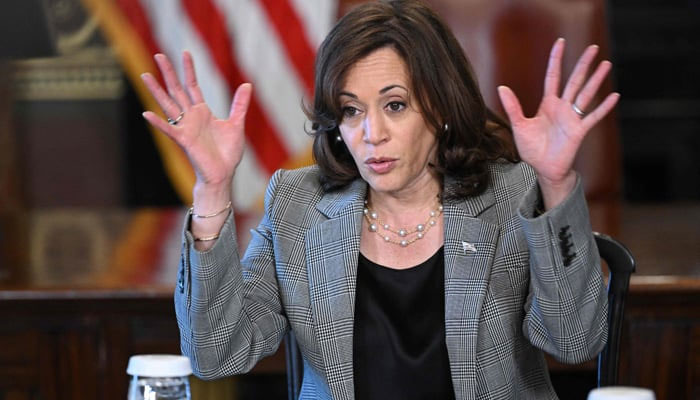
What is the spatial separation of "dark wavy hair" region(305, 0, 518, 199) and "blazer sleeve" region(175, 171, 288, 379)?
28 centimetres

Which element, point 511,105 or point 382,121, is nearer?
point 511,105

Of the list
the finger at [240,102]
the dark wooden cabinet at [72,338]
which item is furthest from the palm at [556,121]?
the dark wooden cabinet at [72,338]

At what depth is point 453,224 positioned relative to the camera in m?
1.82

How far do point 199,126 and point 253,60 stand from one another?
8.62 feet

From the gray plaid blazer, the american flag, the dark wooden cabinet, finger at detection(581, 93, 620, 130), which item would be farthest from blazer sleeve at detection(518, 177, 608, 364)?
the american flag

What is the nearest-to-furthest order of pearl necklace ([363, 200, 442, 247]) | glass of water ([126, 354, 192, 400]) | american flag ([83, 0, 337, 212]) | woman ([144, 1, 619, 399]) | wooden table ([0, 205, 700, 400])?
glass of water ([126, 354, 192, 400])
woman ([144, 1, 619, 399])
pearl necklace ([363, 200, 442, 247])
wooden table ([0, 205, 700, 400])
american flag ([83, 0, 337, 212])

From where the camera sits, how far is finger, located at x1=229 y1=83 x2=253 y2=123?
5.26 ft

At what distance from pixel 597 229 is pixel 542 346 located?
4.15 feet

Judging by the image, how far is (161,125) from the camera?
1.52 metres

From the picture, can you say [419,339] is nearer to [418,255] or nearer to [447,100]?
[418,255]

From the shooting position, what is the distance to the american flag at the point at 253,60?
411 cm

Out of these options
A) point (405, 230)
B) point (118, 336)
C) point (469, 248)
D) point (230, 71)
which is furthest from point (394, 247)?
point (230, 71)

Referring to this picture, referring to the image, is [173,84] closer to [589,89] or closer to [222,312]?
[222,312]

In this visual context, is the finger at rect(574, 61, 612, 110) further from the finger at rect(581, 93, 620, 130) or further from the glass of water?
the glass of water
